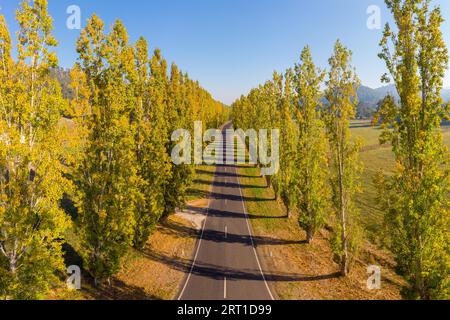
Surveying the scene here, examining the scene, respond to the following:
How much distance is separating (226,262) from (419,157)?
16983 millimetres

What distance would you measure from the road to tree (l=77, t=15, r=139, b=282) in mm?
6393

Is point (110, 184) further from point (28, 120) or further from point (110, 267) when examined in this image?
point (28, 120)

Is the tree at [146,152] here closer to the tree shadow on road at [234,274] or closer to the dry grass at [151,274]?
the dry grass at [151,274]

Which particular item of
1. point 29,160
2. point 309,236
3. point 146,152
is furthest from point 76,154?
point 309,236

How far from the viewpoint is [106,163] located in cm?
1884

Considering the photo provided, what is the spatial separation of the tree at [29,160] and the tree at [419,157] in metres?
16.7

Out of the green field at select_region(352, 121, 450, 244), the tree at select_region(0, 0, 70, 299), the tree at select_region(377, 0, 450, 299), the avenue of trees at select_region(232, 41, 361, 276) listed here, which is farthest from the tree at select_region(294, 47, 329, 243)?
the tree at select_region(0, 0, 70, 299)

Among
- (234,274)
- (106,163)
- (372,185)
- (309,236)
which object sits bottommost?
(234,274)

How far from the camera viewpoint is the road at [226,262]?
67.1ft

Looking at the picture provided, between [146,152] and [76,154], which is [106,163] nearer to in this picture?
[76,154]

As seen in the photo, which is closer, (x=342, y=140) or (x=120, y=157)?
(x=120, y=157)

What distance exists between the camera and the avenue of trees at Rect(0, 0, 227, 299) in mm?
12969

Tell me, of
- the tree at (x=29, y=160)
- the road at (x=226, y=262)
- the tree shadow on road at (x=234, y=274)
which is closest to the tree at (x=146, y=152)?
the tree shadow on road at (x=234, y=274)

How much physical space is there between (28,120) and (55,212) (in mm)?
4403
